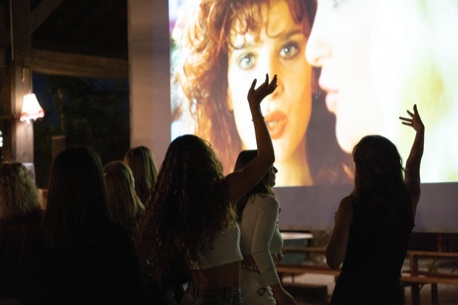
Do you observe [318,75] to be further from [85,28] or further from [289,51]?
[85,28]

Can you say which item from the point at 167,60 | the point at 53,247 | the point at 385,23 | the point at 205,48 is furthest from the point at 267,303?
the point at 167,60

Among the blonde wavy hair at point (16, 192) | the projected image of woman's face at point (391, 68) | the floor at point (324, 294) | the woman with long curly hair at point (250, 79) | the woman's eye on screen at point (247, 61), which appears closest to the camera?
the blonde wavy hair at point (16, 192)

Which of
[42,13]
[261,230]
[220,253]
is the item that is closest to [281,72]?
[261,230]

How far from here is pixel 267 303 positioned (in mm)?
2561

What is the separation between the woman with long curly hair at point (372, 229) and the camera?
2264 millimetres

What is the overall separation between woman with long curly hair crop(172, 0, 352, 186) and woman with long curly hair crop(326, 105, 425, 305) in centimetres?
228

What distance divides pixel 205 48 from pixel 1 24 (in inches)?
161

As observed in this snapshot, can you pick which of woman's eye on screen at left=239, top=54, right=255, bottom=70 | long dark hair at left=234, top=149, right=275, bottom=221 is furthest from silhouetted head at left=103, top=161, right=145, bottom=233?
woman's eye on screen at left=239, top=54, right=255, bottom=70

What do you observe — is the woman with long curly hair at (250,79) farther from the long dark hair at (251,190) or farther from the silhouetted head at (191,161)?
the silhouetted head at (191,161)

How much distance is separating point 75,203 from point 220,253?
1.74 ft

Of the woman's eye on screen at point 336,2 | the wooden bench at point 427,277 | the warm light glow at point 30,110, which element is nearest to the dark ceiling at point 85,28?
the warm light glow at point 30,110

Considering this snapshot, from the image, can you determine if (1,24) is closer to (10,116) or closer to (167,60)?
(10,116)

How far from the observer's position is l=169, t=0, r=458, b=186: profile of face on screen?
4.10 meters

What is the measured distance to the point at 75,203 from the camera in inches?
67.7
